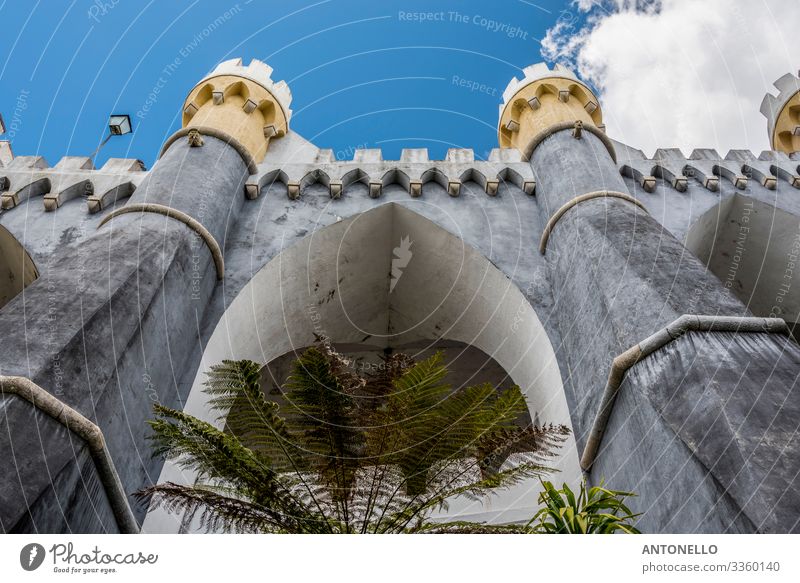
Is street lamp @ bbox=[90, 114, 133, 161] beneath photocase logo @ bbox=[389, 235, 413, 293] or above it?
above

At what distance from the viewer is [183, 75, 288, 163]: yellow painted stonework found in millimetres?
12516

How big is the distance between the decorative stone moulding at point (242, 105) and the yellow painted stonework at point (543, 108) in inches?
165

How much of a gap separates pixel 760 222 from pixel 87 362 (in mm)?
10365

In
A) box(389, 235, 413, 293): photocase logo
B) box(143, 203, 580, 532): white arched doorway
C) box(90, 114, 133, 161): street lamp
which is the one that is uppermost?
box(90, 114, 133, 161): street lamp

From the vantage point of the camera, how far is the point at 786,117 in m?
15.3

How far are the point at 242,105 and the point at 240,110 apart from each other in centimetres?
22

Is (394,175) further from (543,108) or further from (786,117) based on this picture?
(786,117)

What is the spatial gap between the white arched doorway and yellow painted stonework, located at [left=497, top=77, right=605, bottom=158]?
2.99 m

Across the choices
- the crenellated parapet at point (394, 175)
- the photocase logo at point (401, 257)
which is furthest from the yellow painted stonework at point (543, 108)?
the photocase logo at point (401, 257)

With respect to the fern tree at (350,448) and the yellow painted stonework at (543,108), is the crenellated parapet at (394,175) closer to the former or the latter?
the yellow painted stonework at (543,108)
